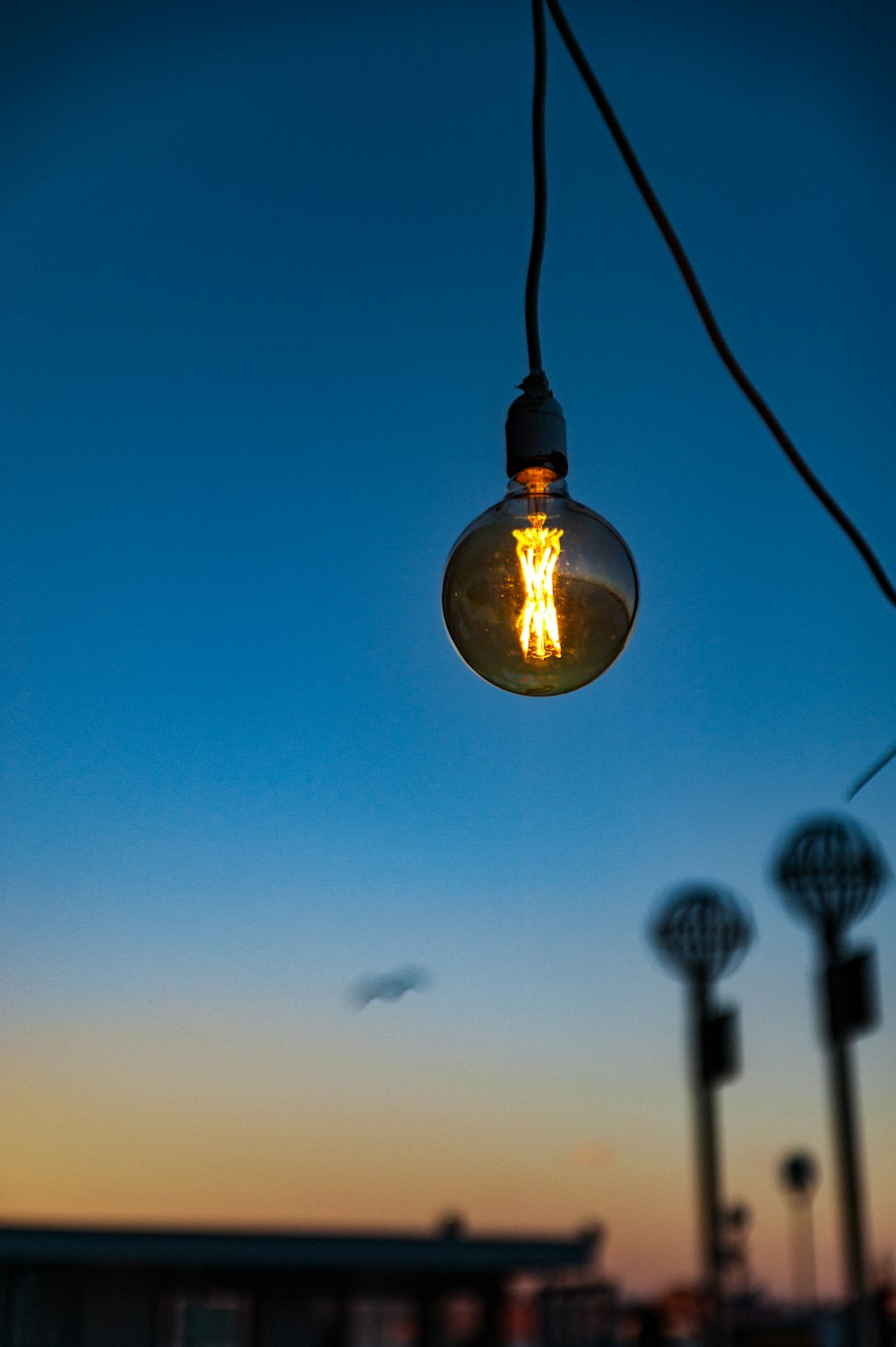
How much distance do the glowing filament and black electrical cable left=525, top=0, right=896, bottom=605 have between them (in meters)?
0.37

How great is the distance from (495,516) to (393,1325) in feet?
61.3

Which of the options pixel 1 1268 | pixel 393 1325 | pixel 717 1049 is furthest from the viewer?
pixel 393 1325

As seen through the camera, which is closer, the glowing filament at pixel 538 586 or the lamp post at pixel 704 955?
the glowing filament at pixel 538 586

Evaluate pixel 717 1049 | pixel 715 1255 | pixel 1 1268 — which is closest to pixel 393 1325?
pixel 1 1268

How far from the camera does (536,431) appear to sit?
2551 millimetres

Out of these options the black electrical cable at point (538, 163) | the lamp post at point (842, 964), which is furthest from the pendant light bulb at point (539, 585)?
the lamp post at point (842, 964)

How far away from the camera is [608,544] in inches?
96.7

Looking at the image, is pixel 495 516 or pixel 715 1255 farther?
pixel 715 1255

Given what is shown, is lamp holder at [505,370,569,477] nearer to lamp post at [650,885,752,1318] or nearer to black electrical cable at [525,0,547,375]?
black electrical cable at [525,0,547,375]

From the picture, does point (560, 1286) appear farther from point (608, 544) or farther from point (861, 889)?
point (608, 544)

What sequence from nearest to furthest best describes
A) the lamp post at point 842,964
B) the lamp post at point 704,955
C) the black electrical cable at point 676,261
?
the black electrical cable at point 676,261, the lamp post at point 842,964, the lamp post at point 704,955

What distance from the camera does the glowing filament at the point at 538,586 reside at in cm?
242

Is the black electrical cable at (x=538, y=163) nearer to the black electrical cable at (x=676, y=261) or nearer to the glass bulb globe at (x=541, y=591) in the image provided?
the black electrical cable at (x=676, y=261)

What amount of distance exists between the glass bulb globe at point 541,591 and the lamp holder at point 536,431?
25 mm
